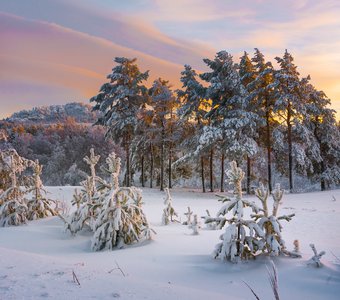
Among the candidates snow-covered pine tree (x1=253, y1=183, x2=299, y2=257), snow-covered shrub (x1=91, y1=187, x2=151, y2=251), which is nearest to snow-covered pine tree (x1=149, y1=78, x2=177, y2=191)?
snow-covered shrub (x1=91, y1=187, x2=151, y2=251)

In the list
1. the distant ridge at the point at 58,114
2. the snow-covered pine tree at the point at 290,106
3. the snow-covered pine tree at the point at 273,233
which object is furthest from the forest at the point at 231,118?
the distant ridge at the point at 58,114

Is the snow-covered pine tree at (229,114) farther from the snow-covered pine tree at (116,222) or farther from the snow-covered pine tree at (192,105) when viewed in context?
the snow-covered pine tree at (116,222)

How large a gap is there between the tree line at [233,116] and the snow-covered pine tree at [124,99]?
0.09 meters

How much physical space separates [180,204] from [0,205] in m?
11.0

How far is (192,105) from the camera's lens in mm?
28328

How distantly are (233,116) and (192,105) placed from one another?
434 centimetres

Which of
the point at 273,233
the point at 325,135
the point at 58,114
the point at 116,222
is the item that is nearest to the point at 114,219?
the point at 116,222

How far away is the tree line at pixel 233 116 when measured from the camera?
2522 cm

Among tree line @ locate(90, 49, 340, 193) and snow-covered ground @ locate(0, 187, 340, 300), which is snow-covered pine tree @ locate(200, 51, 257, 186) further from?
snow-covered ground @ locate(0, 187, 340, 300)

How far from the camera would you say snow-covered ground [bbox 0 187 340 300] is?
4086mm

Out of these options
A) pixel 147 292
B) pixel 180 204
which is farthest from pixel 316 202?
pixel 147 292

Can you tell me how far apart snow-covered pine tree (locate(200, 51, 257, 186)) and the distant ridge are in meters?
91.2

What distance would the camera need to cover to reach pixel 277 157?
2933cm

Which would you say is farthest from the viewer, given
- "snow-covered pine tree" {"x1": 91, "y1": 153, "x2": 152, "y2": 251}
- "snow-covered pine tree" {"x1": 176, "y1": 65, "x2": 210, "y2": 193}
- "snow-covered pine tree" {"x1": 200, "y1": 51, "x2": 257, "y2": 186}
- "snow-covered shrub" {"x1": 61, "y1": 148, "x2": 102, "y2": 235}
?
"snow-covered pine tree" {"x1": 176, "y1": 65, "x2": 210, "y2": 193}
